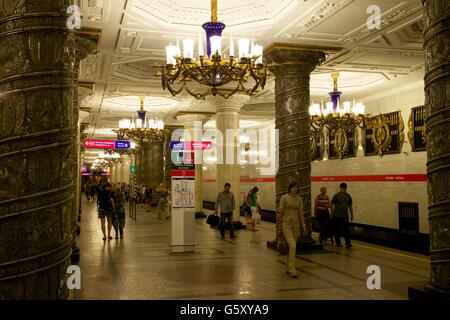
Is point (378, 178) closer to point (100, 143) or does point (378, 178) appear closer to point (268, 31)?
point (268, 31)

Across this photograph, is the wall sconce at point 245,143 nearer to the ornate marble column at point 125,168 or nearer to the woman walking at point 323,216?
the woman walking at point 323,216

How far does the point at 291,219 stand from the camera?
7656mm

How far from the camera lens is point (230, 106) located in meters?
15.6

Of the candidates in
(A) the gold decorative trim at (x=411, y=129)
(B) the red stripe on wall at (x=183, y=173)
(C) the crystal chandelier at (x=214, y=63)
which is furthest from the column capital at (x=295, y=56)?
(A) the gold decorative trim at (x=411, y=129)

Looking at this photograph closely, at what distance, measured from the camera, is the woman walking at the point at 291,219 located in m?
7.61

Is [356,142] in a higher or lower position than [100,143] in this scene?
lower

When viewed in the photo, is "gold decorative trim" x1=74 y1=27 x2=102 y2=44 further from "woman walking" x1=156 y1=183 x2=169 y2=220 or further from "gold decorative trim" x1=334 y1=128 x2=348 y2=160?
"gold decorative trim" x1=334 y1=128 x2=348 y2=160

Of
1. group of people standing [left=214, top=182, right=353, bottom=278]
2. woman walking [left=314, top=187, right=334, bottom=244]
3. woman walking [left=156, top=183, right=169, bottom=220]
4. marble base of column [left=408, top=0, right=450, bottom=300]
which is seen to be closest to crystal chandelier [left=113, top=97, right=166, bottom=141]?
woman walking [left=156, top=183, right=169, bottom=220]

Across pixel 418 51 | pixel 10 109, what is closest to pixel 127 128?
pixel 418 51

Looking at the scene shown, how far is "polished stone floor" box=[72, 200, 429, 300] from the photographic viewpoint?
6.52 metres

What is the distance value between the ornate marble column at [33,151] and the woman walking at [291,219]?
16.8 feet

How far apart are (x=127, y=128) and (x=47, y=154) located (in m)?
14.4

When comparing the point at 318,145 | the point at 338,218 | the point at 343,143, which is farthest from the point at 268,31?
the point at 318,145

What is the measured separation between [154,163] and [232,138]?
13.6 metres
